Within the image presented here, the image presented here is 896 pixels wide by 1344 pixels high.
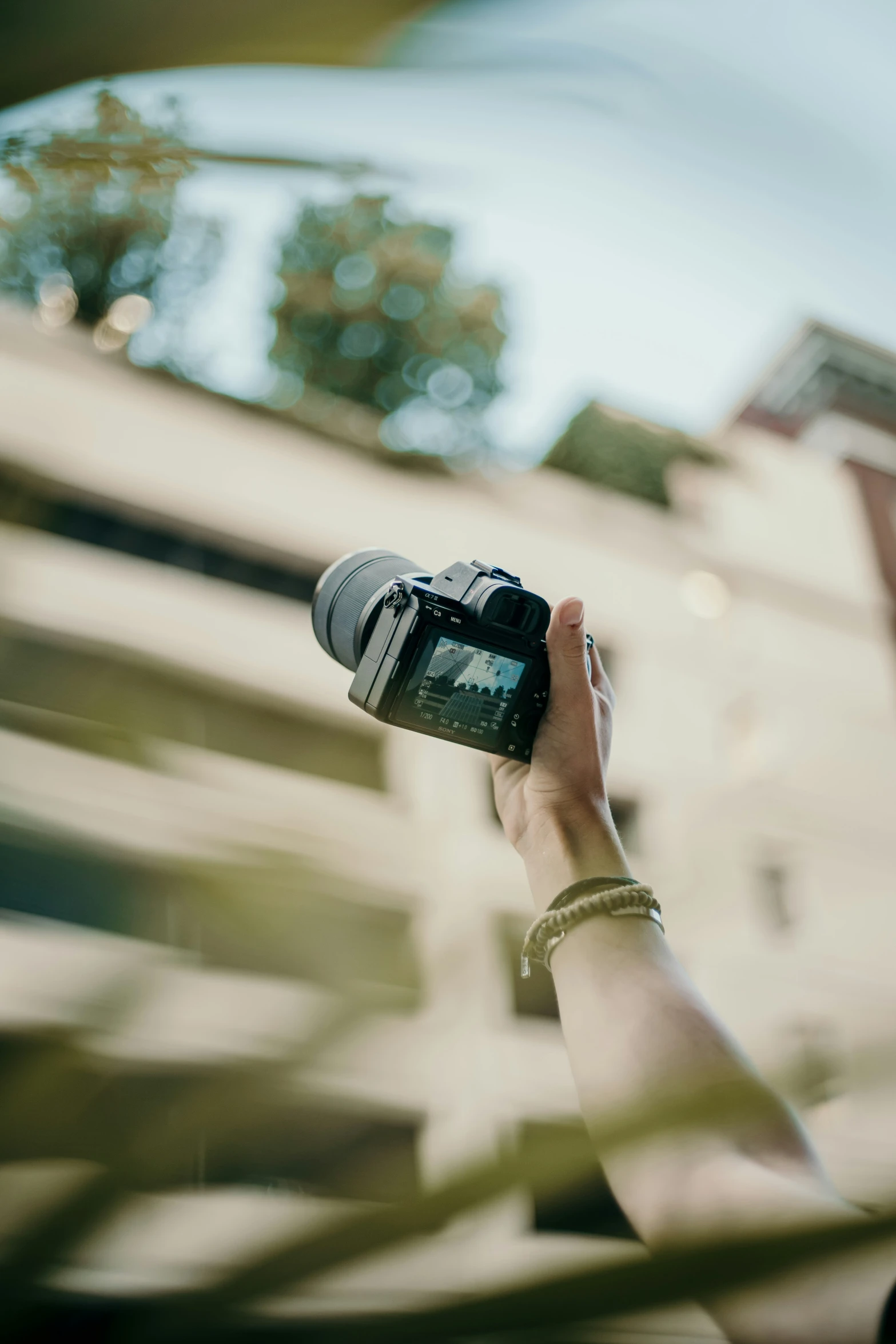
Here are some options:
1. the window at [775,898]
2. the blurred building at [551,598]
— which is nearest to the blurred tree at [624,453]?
the blurred building at [551,598]

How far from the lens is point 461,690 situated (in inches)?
41.0

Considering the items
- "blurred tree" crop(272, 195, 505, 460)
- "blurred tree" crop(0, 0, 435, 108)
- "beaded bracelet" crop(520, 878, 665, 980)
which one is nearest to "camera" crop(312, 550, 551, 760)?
"beaded bracelet" crop(520, 878, 665, 980)

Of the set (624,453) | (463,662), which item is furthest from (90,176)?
(624,453)

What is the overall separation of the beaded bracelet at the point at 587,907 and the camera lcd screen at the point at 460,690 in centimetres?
25

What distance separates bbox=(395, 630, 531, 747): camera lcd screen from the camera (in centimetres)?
102

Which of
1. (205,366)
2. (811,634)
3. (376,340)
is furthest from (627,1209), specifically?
→ (811,634)

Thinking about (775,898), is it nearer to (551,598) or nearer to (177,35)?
(551,598)

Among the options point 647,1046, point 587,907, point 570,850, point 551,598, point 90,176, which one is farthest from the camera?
point 551,598

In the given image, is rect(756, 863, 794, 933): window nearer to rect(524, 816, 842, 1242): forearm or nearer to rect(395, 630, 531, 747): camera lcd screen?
rect(395, 630, 531, 747): camera lcd screen

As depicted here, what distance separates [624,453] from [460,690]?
12222 mm

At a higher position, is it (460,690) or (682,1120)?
(460,690)

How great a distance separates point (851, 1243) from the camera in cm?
12

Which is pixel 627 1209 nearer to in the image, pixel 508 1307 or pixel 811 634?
pixel 508 1307

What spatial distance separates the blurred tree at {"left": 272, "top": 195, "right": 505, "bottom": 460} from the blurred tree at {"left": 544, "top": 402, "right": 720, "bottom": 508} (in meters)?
1.40
